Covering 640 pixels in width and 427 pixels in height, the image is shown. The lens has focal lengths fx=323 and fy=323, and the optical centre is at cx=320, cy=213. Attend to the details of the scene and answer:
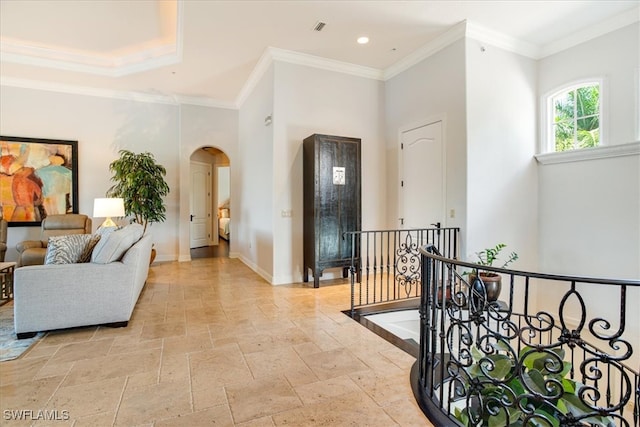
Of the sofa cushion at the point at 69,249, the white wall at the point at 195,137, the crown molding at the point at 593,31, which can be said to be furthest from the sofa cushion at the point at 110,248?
the crown molding at the point at 593,31

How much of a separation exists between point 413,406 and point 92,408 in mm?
1976

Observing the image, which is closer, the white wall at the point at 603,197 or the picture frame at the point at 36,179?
the white wall at the point at 603,197

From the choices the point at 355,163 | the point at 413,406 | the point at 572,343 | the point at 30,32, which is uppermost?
the point at 30,32

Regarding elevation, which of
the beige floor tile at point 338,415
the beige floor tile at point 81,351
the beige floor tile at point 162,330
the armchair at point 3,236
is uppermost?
the armchair at point 3,236

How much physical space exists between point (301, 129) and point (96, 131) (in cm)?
436

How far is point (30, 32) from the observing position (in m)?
4.75

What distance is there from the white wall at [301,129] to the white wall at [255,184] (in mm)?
150

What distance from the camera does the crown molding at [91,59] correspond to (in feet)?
16.9

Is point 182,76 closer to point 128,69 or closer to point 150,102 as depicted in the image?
point 128,69

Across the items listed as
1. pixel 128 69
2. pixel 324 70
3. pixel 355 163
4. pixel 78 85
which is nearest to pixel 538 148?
pixel 355 163

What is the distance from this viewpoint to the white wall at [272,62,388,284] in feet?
16.1

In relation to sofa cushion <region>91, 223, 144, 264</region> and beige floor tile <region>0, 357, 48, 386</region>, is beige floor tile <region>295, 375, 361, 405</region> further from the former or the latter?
sofa cushion <region>91, 223, 144, 264</region>

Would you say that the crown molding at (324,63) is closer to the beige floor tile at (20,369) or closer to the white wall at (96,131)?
the white wall at (96,131)

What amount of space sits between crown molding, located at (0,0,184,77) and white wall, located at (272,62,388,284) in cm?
182
